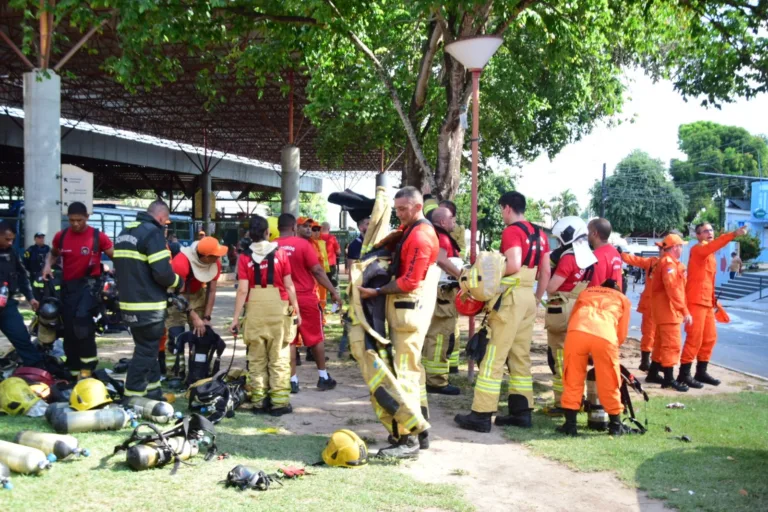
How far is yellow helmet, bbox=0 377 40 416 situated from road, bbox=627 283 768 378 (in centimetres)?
980

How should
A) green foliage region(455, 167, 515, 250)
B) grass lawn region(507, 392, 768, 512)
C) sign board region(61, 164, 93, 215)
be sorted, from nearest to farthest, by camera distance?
grass lawn region(507, 392, 768, 512)
sign board region(61, 164, 93, 215)
green foliage region(455, 167, 515, 250)

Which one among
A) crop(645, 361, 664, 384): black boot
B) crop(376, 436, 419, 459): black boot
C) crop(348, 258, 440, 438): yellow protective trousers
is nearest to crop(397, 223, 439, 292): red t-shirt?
crop(348, 258, 440, 438): yellow protective trousers

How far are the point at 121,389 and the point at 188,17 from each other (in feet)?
15.6

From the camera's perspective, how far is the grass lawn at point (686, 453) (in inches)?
182

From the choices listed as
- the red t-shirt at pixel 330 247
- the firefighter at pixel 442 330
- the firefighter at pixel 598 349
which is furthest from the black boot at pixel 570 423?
the red t-shirt at pixel 330 247

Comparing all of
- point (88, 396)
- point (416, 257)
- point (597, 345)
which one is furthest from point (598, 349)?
point (88, 396)

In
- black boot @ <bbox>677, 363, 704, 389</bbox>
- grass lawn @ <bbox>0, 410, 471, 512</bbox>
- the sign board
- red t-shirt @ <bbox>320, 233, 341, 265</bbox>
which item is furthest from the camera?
the sign board

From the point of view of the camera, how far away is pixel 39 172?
1508 cm

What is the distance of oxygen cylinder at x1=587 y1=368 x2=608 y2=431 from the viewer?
20.3 feet

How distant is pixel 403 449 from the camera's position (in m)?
5.25

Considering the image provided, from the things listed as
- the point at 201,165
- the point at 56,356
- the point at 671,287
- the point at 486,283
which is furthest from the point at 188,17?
the point at 201,165

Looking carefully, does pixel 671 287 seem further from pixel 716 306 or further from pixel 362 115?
pixel 362 115

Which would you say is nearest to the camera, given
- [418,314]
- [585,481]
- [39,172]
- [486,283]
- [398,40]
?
[585,481]

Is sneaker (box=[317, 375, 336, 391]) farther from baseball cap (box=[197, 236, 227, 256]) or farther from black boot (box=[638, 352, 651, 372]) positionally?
black boot (box=[638, 352, 651, 372])
